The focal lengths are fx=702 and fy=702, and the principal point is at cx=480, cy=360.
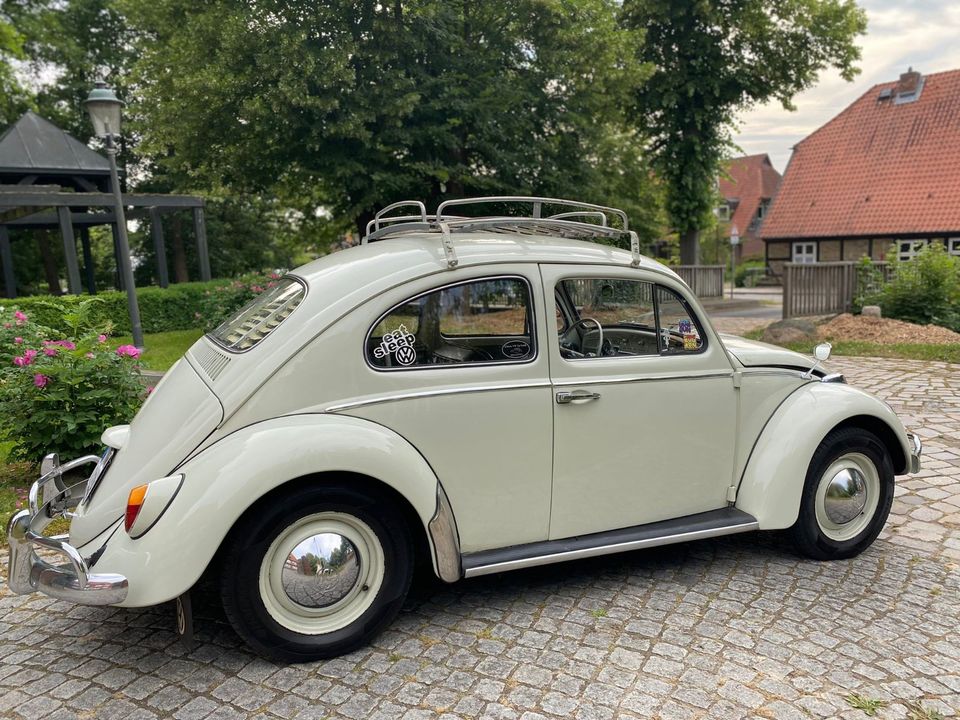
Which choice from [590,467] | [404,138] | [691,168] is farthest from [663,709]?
[691,168]

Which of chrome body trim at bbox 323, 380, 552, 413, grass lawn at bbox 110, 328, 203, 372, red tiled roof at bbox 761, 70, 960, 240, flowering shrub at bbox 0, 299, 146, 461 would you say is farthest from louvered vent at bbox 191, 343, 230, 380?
red tiled roof at bbox 761, 70, 960, 240

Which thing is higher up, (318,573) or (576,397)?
(576,397)

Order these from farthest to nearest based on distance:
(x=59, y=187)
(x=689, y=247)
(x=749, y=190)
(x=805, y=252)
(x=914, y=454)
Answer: (x=749, y=190)
(x=805, y=252)
(x=689, y=247)
(x=59, y=187)
(x=914, y=454)

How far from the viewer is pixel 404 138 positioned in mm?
13625

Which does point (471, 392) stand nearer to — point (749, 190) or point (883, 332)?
point (883, 332)

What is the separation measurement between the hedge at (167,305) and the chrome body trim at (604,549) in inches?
398

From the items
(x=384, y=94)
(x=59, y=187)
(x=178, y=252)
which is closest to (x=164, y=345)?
(x=59, y=187)

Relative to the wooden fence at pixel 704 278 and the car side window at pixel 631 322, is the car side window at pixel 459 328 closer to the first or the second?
the car side window at pixel 631 322

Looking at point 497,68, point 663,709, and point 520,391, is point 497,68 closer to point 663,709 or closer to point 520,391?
point 520,391

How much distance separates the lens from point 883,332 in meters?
12.7

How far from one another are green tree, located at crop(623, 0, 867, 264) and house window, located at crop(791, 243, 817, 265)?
35.3 feet

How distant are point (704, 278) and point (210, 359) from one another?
→ 22.6 meters

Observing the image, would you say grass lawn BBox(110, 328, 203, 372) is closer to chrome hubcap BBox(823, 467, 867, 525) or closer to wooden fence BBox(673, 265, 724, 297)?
chrome hubcap BBox(823, 467, 867, 525)

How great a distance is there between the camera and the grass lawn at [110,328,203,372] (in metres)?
11.8
